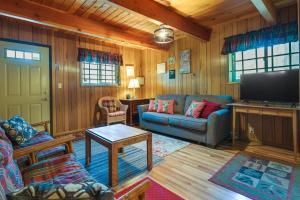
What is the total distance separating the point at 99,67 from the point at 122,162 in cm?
308

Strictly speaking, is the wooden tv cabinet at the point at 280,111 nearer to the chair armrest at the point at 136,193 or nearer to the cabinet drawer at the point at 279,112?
the cabinet drawer at the point at 279,112

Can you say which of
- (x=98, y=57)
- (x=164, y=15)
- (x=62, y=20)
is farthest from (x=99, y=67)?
(x=164, y=15)

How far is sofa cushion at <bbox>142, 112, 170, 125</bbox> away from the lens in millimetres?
3632

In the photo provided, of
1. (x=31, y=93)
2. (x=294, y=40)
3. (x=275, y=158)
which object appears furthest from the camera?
(x=31, y=93)

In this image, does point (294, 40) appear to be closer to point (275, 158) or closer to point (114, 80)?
point (275, 158)

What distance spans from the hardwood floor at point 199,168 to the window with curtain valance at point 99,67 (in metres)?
3.02

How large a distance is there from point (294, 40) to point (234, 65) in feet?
3.46

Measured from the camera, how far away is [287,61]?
9.80 ft

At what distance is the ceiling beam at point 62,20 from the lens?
2.53 m

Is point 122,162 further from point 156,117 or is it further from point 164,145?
point 156,117

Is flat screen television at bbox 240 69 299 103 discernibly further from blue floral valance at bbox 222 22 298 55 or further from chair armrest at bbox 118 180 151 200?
chair armrest at bbox 118 180 151 200

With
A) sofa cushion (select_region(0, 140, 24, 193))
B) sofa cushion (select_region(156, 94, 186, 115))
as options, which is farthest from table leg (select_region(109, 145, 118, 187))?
sofa cushion (select_region(156, 94, 186, 115))

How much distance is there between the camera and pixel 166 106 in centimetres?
405

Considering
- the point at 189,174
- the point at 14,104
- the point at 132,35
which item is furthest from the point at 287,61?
the point at 14,104
